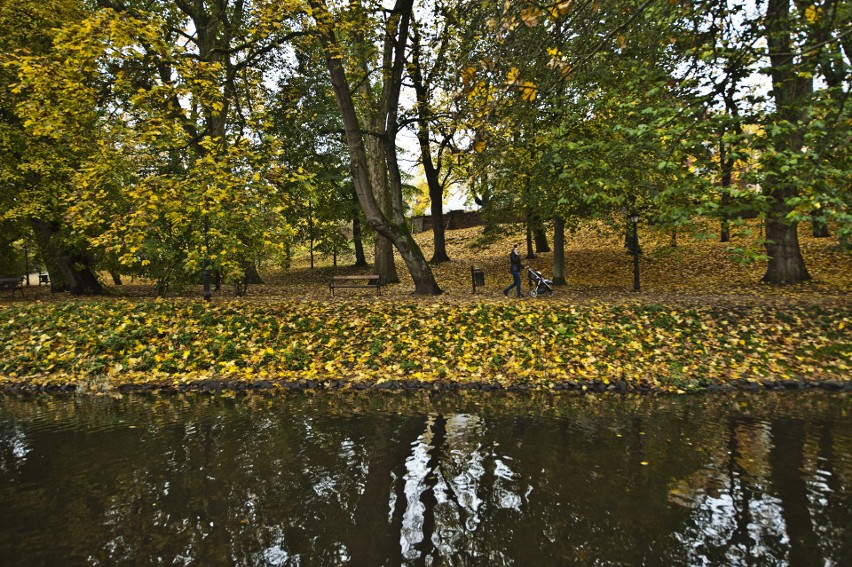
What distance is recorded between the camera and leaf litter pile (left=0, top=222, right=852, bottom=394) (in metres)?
8.90

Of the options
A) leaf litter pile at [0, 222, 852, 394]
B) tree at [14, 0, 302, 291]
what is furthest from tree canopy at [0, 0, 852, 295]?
leaf litter pile at [0, 222, 852, 394]

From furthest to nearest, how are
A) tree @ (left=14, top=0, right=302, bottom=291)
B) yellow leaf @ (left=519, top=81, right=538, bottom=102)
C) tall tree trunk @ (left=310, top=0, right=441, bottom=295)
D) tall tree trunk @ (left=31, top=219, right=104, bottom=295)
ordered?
tall tree trunk @ (left=31, top=219, right=104, bottom=295), tall tree trunk @ (left=310, top=0, right=441, bottom=295), tree @ (left=14, top=0, right=302, bottom=291), yellow leaf @ (left=519, top=81, right=538, bottom=102)

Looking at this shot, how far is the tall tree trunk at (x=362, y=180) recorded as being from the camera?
495 inches

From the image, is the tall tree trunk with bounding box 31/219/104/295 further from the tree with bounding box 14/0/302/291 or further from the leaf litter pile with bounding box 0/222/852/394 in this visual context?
the tree with bounding box 14/0/302/291

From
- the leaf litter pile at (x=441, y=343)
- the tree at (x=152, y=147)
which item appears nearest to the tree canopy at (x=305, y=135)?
the tree at (x=152, y=147)

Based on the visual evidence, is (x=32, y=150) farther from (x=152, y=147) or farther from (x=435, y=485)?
(x=435, y=485)

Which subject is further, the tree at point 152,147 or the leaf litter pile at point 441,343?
the tree at point 152,147

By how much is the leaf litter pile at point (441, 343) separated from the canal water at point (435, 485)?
1411 mm

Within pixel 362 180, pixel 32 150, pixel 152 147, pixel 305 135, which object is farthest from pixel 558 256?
pixel 32 150

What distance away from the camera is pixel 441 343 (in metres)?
10.2

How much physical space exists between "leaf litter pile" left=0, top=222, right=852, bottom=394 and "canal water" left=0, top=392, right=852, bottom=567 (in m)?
1.41

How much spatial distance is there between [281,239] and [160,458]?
6418 millimetres

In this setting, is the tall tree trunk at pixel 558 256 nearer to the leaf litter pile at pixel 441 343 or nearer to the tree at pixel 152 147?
the leaf litter pile at pixel 441 343

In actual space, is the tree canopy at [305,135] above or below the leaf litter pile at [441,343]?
above
